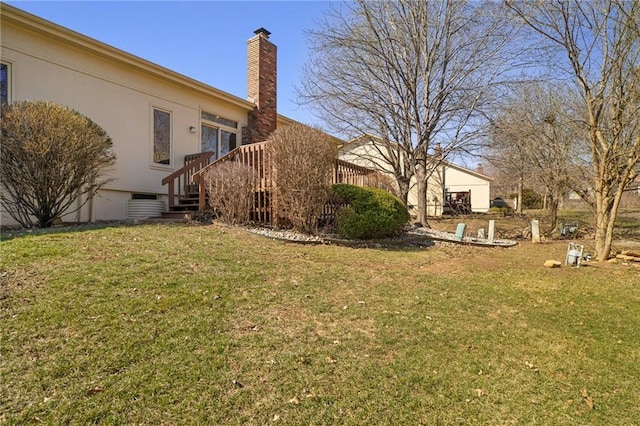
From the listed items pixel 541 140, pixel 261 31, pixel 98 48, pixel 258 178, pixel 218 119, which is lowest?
pixel 258 178

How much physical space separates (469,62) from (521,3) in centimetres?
372

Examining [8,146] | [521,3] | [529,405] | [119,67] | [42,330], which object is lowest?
[529,405]

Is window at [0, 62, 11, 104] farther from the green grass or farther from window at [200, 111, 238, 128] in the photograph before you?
window at [200, 111, 238, 128]

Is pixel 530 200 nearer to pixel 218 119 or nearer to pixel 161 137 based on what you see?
pixel 218 119

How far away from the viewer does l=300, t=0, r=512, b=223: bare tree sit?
414 inches

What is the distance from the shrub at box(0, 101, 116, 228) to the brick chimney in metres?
6.05

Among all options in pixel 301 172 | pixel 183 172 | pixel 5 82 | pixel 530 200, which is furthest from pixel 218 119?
pixel 530 200

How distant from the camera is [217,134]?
39.0ft

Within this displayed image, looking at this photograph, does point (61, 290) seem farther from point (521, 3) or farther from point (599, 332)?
point (521, 3)

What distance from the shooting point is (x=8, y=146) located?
5922mm

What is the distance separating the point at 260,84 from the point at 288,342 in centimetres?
1099

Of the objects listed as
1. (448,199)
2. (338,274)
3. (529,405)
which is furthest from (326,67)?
(448,199)

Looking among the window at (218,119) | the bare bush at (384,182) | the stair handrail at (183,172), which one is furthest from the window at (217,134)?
the bare bush at (384,182)

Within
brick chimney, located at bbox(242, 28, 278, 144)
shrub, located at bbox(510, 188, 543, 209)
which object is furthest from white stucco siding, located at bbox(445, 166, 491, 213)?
A: brick chimney, located at bbox(242, 28, 278, 144)
